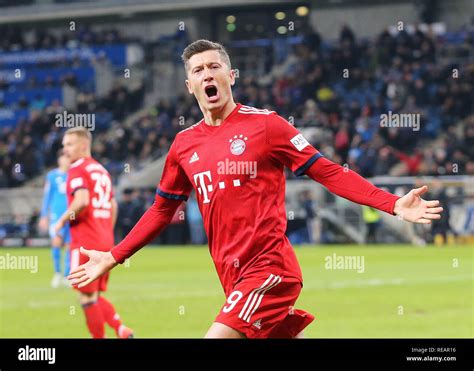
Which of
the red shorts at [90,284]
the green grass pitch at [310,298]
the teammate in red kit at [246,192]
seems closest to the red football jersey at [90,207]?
the red shorts at [90,284]

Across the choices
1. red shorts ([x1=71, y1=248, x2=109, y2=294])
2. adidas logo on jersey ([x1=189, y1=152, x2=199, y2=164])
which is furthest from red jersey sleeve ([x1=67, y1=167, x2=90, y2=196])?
adidas logo on jersey ([x1=189, y1=152, x2=199, y2=164])

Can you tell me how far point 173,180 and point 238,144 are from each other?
1.93 ft

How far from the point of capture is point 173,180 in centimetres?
683

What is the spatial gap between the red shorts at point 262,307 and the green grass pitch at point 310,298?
199 inches

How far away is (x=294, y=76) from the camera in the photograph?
126ft

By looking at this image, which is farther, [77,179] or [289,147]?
[77,179]

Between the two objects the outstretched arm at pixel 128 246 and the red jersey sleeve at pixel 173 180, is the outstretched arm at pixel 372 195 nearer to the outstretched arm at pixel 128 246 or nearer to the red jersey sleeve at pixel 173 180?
the red jersey sleeve at pixel 173 180

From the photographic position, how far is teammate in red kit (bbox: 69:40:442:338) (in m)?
6.28

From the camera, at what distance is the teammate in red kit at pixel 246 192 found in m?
6.28

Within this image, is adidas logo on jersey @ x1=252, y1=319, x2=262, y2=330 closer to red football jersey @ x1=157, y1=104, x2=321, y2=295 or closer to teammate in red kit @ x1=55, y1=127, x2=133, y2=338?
red football jersey @ x1=157, y1=104, x2=321, y2=295

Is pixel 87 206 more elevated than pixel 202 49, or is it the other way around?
pixel 202 49

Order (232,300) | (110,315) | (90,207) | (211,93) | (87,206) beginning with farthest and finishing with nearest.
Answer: (90,207), (87,206), (110,315), (211,93), (232,300)

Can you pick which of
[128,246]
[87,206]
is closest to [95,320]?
[87,206]

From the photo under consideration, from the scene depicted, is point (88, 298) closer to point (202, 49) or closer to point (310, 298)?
point (202, 49)
